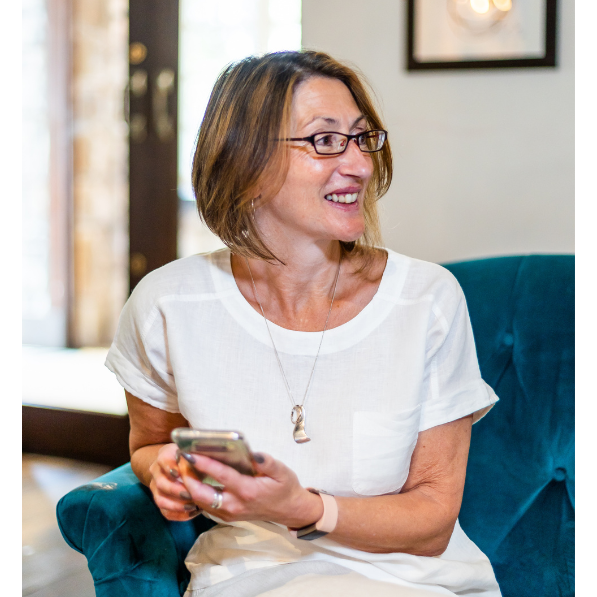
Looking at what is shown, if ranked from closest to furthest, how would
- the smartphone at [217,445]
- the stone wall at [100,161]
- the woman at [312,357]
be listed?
the smartphone at [217,445] < the woman at [312,357] < the stone wall at [100,161]

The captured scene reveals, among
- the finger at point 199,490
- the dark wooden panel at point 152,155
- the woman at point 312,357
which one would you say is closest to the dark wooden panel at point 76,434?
the dark wooden panel at point 152,155

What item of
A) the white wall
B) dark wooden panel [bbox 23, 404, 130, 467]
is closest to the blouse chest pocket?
the white wall

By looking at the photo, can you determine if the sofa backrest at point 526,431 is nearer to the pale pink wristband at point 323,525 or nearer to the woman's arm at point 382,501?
the woman's arm at point 382,501

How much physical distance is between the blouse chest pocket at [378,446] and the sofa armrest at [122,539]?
1.19 feet

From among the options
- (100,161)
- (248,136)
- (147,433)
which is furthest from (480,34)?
(100,161)

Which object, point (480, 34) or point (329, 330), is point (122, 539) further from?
point (480, 34)

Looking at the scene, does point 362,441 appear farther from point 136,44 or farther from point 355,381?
point 136,44

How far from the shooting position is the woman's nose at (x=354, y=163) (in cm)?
111

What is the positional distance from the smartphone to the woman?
0.75ft

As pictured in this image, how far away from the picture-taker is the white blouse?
1069mm

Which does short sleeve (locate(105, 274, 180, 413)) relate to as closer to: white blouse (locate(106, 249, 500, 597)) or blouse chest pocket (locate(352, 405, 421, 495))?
white blouse (locate(106, 249, 500, 597))

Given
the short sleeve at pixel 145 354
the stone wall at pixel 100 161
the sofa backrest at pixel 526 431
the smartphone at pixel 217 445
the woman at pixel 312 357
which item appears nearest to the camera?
the smartphone at pixel 217 445

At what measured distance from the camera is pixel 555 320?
1.36 metres
